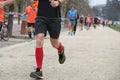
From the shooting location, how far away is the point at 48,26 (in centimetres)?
799

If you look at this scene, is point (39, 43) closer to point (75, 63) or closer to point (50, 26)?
point (50, 26)

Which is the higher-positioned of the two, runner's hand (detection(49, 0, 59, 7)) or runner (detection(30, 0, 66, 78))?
runner's hand (detection(49, 0, 59, 7))

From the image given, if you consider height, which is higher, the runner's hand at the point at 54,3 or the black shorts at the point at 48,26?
the runner's hand at the point at 54,3

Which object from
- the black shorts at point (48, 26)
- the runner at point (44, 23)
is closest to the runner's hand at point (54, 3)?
the runner at point (44, 23)

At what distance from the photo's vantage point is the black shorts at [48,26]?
7820 mm

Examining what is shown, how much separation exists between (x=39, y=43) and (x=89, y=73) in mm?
1685

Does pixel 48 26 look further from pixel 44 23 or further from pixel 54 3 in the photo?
pixel 54 3

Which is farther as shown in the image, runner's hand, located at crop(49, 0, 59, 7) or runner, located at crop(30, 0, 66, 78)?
runner, located at crop(30, 0, 66, 78)

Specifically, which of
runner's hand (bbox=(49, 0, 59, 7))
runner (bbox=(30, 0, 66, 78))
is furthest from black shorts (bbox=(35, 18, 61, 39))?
runner's hand (bbox=(49, 0, 59, 7))

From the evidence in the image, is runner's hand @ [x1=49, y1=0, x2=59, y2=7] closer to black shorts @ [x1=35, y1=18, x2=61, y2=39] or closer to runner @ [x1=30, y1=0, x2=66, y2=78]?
runner @ [x1=30, y1=0, x2=66, y2=78]

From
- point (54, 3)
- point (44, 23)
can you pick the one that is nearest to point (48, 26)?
point (44, 23)

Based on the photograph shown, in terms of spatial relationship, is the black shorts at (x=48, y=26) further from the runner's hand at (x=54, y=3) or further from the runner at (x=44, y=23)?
the runner's hand at (x=54, y=3)

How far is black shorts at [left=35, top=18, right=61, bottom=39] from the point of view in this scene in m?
7.82

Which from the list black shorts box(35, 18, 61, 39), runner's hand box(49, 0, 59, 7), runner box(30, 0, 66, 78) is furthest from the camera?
black shorts box(35, 18, 61, 39)
